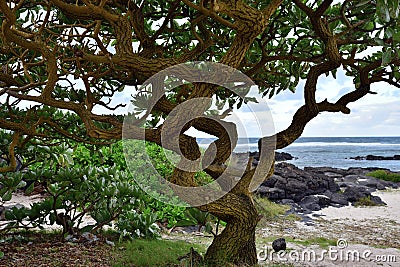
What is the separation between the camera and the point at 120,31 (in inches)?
64.4

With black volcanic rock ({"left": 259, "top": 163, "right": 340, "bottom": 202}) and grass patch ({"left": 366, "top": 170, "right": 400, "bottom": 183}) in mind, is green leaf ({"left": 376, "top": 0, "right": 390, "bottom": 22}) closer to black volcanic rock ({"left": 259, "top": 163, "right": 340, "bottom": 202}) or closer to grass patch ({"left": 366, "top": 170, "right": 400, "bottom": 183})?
black volcanic rock ({"left": 259, "top": 163, "right": 340, "bottom": 202})

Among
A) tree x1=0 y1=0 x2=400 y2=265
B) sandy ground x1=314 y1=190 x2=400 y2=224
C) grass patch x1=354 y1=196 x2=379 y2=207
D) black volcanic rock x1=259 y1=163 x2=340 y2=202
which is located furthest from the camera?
black volcanic rock x1=259 y1=163 x2=340 y2=202

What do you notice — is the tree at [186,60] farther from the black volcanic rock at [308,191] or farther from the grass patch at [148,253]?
the black volcanic rock at [308,191]

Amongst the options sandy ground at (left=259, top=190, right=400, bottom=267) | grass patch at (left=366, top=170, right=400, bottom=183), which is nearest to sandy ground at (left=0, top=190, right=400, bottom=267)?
sandy ground at (left=259, top=190, right=400, bottom=267)

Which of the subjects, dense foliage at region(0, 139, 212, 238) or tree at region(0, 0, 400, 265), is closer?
tree at region(0, 0, 400, 265)

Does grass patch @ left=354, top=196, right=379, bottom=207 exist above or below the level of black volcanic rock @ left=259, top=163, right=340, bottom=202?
below

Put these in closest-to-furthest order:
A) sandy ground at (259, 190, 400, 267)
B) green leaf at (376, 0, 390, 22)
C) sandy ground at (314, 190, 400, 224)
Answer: green leaf at (376, 0, 390, 22), sandy ground at (259, 190, 400, 267), sandy ground at (314, 190, 400, 224)

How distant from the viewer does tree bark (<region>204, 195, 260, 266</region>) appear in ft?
7.11

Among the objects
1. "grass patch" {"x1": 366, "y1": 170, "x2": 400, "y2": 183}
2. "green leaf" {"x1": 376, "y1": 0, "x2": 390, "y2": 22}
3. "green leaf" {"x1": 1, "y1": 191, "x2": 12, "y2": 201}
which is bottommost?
"grass patch" {"x1": 366, "y1": 170, "x2": 400, "y2": 183}

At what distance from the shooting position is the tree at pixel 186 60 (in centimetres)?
160

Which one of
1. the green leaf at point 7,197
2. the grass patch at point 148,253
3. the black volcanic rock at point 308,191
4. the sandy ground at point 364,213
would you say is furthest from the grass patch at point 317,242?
the green leaf at point 7,197

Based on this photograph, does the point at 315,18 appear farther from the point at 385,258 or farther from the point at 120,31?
the point at 385,258

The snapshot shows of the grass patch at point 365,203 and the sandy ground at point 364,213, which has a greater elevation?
the grass patch at point 365,203

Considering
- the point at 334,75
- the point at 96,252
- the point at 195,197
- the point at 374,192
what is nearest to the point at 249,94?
the point at 334,75
